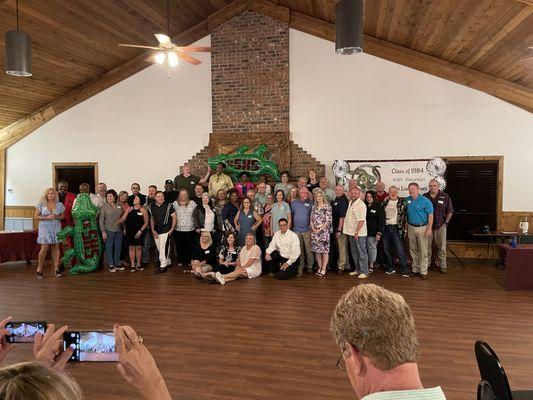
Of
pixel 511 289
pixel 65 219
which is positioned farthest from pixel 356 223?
pixel 65 219

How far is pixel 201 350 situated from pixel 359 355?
9.22 feet

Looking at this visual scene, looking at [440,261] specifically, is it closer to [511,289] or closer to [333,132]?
[511,289]

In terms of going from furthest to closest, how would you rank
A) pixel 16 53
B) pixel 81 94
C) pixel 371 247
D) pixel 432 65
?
pixel 81 94
pixel 432 65
pixel 371 247
pixel 16 53

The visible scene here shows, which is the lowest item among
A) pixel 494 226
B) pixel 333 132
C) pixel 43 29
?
pixel 494 226

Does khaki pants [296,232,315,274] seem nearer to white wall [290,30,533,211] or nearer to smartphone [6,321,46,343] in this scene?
Result: white wall [290,30,533,211]

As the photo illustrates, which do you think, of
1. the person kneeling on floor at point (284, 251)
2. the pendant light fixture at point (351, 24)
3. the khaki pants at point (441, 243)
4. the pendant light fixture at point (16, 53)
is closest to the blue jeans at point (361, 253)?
the person kneeling on floor at point (284, 251)

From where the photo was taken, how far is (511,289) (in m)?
5.49

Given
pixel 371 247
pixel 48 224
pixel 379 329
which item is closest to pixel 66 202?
pixel 48 224

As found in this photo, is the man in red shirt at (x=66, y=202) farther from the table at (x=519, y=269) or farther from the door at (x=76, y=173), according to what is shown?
the table at (x=519, y=269)

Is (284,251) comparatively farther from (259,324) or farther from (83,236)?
(83,236)

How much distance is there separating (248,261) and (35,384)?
221 inches

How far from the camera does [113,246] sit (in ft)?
23.4

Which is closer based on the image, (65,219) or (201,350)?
(201,350)

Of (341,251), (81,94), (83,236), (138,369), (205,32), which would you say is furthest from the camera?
(81,94)
